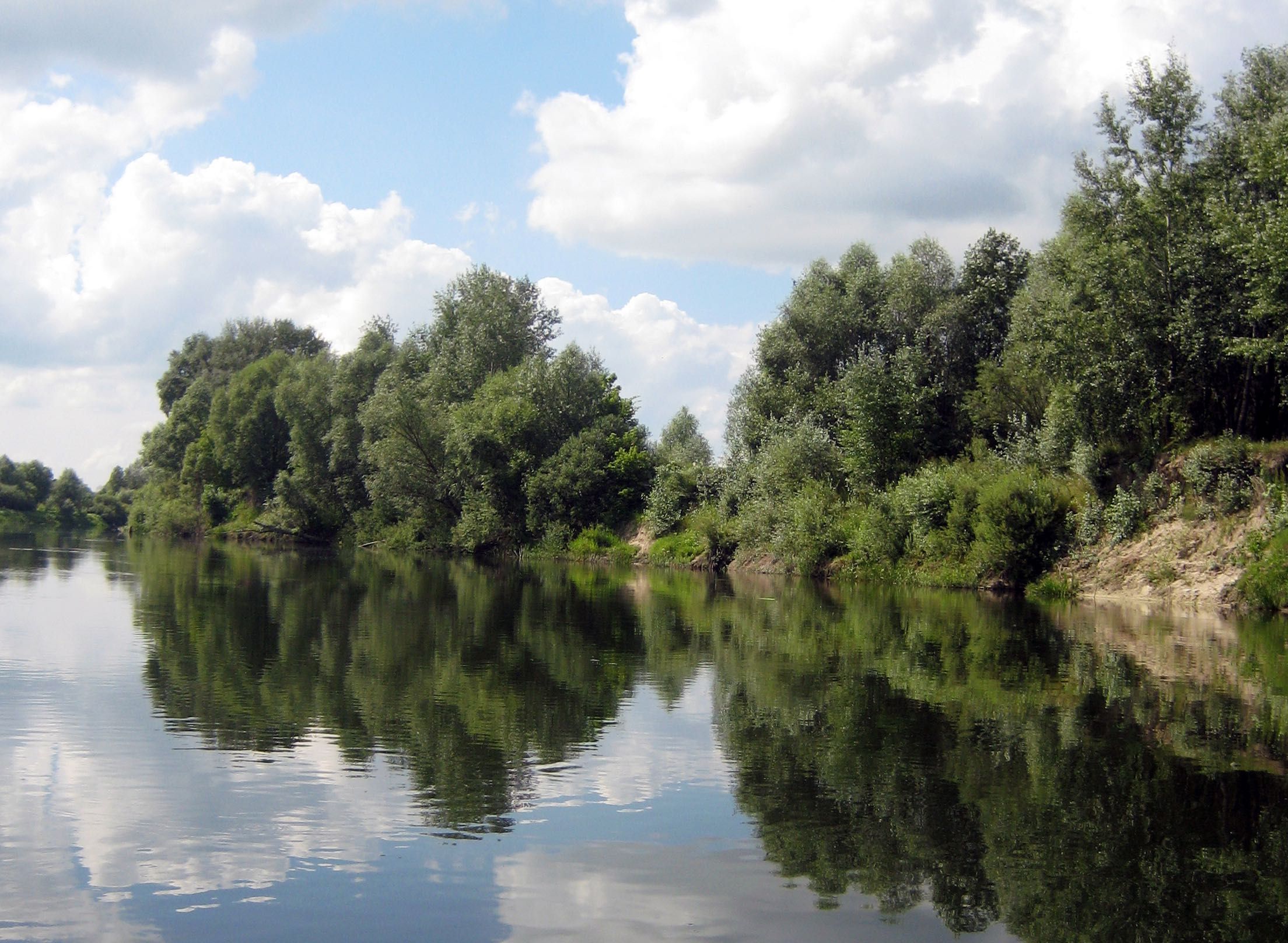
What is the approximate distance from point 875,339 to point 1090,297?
18.5m

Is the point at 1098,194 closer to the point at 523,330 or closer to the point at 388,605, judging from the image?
the point at 388,605

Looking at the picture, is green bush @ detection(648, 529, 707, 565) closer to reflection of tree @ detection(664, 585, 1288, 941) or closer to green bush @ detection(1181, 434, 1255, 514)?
green bush @ detection(1181, 434, 1255, 514)

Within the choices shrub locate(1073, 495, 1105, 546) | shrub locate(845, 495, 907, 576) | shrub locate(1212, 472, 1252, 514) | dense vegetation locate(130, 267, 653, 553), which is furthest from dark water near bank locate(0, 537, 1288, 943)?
dense vegetation locate(130, 267, 653, 553)

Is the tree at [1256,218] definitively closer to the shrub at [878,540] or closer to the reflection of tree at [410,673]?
the shrub at [878,540]

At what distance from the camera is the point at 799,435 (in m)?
54.9

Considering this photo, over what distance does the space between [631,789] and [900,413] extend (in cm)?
4304

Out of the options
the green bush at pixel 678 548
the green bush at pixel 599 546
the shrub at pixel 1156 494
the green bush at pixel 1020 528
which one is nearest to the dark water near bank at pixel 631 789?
the shrub at pixel 1156 494

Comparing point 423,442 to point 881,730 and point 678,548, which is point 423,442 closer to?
point 678,548

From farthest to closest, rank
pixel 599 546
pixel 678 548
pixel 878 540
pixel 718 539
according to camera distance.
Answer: pixel 599 546, pixel 678 548, pixel 718 539, pixel 878 540

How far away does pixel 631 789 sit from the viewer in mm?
11453

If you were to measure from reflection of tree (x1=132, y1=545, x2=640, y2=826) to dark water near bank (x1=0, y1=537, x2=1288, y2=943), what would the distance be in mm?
91

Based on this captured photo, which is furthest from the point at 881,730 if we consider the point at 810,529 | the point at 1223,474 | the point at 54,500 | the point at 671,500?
the point at 54,500

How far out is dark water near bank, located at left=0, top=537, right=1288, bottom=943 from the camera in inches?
316

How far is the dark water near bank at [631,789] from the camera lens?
8.02m
